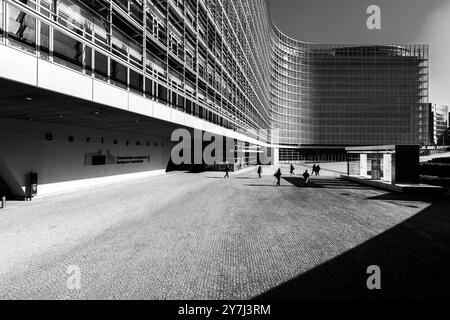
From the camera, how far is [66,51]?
36.5 feet

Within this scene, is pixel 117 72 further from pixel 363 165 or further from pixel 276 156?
pixel 276 156

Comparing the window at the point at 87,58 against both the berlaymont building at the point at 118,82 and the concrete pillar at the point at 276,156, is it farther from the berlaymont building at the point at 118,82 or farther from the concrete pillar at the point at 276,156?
the concrete pillar at the point at 276,156

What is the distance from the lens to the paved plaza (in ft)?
15.1

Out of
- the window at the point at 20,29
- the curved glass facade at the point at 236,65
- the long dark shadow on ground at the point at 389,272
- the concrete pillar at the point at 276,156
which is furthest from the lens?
the concrete pillar at the point at 276,156

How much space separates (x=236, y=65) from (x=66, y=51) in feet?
113

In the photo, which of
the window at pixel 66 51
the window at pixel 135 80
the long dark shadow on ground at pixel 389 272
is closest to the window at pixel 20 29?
the window at pixel 66 51

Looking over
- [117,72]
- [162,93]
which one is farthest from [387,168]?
[117,72]

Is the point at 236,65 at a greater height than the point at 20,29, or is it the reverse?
the point at 236,65

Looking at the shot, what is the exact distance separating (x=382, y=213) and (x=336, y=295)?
825 centimetres

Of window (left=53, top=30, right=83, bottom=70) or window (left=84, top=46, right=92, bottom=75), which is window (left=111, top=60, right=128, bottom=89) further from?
window (left=53, top=30, right=83, bottom=70)

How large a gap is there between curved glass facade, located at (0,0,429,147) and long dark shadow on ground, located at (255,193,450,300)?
39.4 feet

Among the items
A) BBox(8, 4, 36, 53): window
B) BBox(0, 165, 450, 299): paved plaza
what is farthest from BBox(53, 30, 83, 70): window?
BBox(0, 165, 450, 299): paved plaza

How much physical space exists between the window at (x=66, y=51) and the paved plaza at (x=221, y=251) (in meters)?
7.64

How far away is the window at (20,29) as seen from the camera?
896 cm
